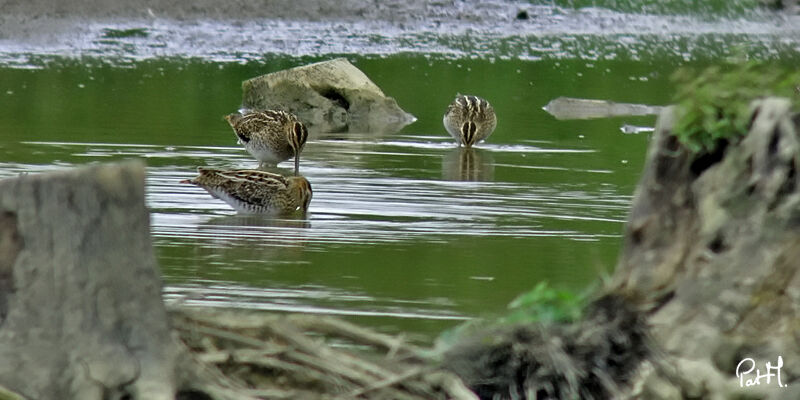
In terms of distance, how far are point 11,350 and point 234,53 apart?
23.8 meters

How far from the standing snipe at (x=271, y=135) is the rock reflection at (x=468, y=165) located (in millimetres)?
1307

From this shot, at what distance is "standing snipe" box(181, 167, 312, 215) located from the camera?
11812 mm

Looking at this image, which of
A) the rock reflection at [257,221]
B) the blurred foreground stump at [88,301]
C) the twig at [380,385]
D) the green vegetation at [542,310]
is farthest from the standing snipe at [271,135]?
the blurred foreground stump at [88,301]

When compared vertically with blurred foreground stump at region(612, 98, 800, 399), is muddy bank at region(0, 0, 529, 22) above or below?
above

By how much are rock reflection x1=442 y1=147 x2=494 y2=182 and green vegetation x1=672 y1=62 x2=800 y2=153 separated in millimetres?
7705

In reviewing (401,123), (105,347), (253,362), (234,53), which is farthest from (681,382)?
(234,53)

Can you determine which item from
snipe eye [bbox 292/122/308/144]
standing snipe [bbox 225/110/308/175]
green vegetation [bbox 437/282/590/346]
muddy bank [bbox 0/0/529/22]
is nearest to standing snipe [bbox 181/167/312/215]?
standing snipe [bbox 225/110/308/175]

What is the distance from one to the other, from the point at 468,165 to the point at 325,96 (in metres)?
5.92

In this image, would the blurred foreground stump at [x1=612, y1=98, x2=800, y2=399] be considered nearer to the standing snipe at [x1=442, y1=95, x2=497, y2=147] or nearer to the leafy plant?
the leafy plant

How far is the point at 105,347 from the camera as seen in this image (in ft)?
18.0

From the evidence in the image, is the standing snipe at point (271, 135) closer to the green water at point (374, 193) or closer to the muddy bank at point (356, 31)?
the green water at point (374, 193)

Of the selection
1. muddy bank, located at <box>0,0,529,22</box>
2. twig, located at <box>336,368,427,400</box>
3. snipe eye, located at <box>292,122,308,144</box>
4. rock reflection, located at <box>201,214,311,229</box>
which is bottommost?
rock reflection, located at <box>201,214,311,229</box>

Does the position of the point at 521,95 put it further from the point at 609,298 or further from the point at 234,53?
the point at 609,298

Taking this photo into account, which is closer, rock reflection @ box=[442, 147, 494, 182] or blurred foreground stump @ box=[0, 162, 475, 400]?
blurred foreground stump @ box=[0, 162, 475, 400]
